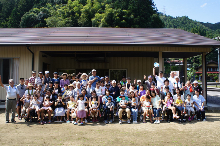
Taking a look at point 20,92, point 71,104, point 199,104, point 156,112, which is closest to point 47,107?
point 71,104

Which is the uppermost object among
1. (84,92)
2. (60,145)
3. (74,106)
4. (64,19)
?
(64,19)

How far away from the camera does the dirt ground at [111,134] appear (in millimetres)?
4961

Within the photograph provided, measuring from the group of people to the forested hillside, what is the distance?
902 inches

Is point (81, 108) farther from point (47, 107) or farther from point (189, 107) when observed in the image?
point (189, 107)

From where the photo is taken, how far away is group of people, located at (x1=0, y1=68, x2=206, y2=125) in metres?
7.10

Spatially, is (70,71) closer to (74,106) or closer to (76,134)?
(74,106)

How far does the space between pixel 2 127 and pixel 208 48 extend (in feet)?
30.1

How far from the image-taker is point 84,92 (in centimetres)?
730

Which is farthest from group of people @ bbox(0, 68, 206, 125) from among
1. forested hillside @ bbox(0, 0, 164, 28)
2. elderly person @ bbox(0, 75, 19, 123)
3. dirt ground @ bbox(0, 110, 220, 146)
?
forested hillside @ bbox(0, 0, 164, 28)

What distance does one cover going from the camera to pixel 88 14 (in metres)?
37.0

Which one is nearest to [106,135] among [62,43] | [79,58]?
[62,43]

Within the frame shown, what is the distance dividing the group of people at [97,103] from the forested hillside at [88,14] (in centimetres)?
2292

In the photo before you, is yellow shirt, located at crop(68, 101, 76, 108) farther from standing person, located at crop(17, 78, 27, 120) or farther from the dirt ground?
standing person, located at crop(17, 78, 27, 120)

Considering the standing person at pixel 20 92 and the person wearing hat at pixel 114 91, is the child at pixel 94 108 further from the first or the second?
the standing person at pixel 20 92
